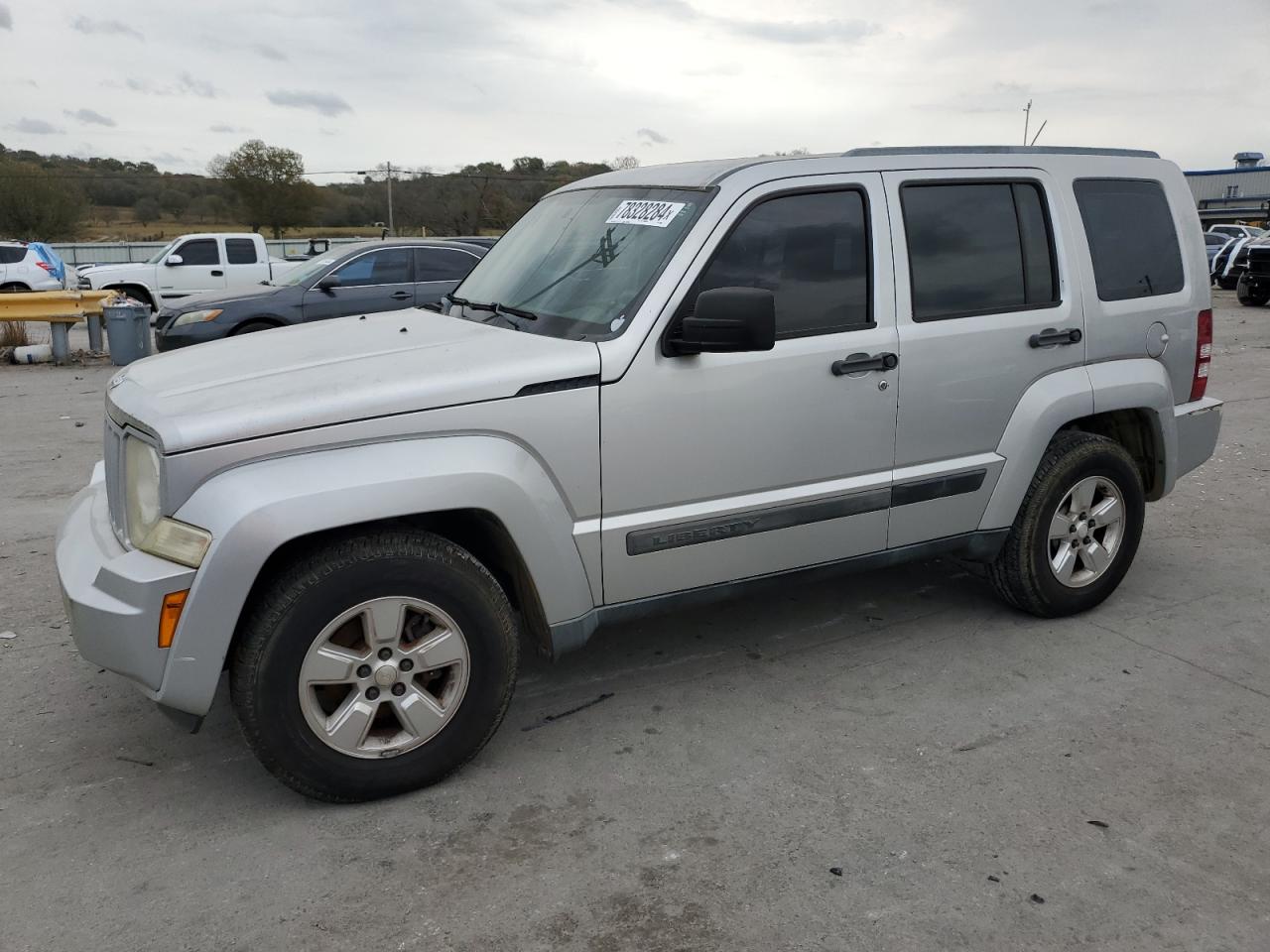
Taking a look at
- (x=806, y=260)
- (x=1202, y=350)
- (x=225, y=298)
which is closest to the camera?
Result: (x=806, y=260)

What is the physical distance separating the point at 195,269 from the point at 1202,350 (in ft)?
59.0

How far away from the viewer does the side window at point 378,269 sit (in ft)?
39.7

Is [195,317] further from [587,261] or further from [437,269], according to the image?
[587,261]

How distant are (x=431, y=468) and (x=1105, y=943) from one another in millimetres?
2182

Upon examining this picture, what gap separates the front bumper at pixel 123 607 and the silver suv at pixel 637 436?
11 mm

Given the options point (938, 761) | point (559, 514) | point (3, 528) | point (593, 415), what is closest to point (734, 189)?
point (593, 415)

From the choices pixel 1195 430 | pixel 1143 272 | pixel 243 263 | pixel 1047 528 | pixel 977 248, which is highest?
pixel 977 248

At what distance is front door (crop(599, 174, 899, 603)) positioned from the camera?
3.55 metres

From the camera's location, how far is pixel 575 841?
10.2 ft

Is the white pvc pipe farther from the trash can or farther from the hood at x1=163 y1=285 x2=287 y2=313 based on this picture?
the hood at x1=163 y1=285 x2=287 y2=313

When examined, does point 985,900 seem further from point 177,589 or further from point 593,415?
point 177,589

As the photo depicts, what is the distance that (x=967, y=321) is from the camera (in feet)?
13.7

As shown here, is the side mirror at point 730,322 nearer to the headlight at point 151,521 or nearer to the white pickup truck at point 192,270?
the headlight at point 151,521

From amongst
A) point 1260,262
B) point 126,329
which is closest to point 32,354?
point 126,329
